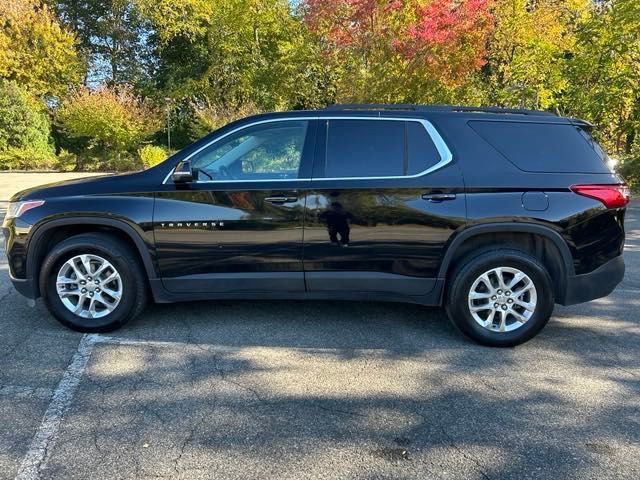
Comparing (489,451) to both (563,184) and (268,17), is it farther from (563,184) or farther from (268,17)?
(268,17)

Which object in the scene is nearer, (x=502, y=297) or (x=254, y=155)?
(x=502, y=297)

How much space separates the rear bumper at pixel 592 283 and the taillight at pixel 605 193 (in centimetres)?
44

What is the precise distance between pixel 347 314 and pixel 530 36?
42.1 feet

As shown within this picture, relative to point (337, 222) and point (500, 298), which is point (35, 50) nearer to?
point (337, 222)

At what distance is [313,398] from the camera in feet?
11.2

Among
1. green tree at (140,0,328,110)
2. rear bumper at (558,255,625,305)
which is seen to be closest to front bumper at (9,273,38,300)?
rear bumper at (558,255,625,305)

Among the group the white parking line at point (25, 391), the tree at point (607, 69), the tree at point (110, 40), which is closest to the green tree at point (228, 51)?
the tree at point (110, 40)

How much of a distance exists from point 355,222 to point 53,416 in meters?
2.34

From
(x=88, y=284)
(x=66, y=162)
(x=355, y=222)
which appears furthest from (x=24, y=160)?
(x=355, y=222)

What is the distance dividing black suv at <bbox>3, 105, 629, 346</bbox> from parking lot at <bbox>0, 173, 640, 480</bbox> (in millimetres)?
356

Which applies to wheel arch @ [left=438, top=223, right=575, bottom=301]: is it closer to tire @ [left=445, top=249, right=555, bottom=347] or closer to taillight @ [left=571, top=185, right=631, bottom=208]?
tire @ [left=445, top=249, right=555, bottom=347]

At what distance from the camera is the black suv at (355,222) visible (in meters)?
4.14

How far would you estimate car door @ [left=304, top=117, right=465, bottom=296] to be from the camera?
4148 mm

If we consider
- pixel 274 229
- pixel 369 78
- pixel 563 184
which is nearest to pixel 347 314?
pixel 274 229
